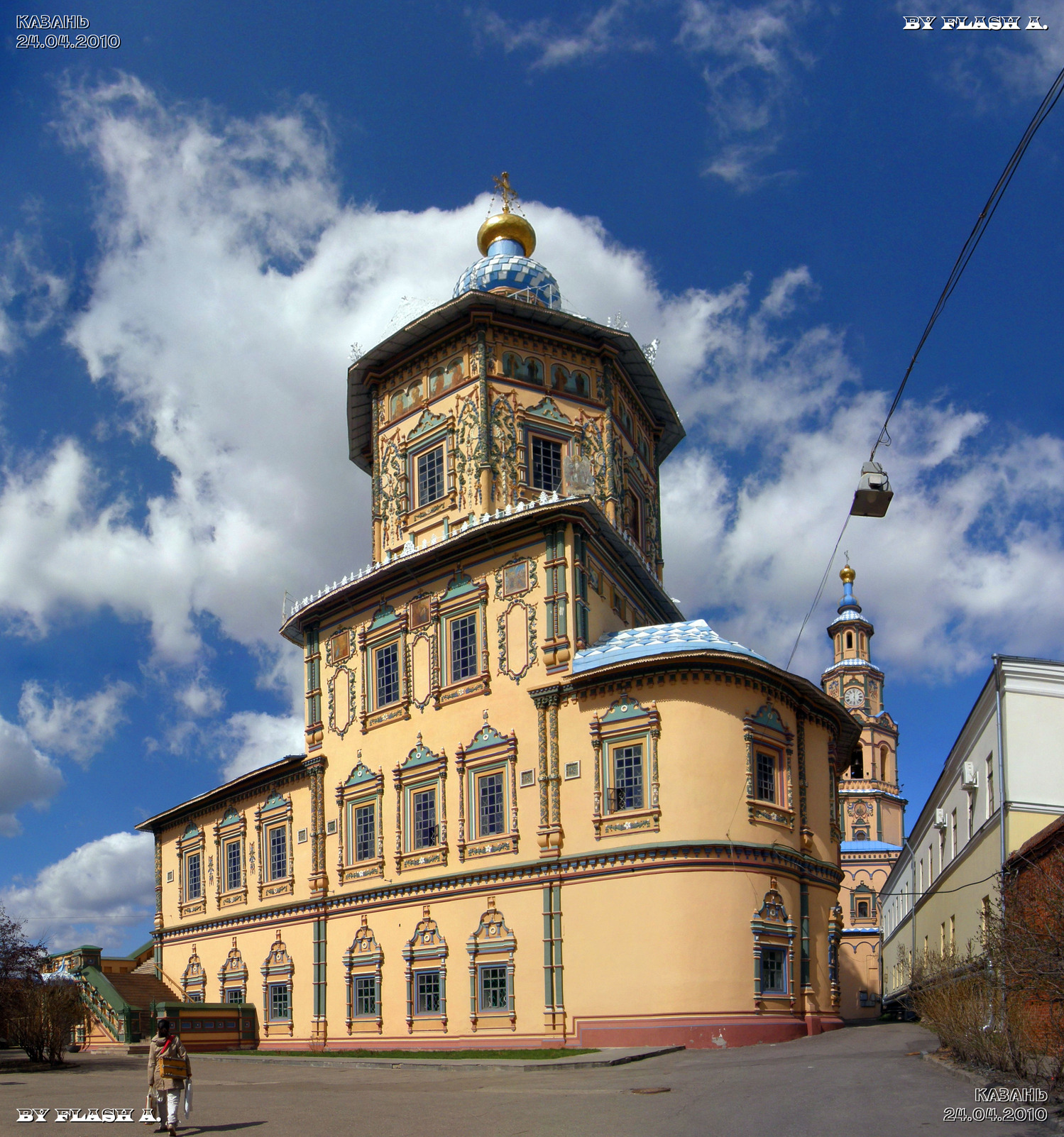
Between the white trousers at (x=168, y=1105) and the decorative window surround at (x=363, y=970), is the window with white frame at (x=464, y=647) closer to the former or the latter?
the decorative window surround at (x=363, y=970)

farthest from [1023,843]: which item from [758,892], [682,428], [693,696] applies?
[682,428]

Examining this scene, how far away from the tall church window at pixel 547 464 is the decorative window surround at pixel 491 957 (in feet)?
38.8

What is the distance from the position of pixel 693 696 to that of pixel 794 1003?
723 cm

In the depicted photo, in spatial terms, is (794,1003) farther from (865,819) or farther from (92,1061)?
(865,819)

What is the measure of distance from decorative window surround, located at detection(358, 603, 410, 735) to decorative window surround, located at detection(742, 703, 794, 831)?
9545 millimetres

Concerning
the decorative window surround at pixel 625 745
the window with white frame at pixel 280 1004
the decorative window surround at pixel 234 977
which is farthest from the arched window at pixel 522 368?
the decorative window surround at pixel 234 977

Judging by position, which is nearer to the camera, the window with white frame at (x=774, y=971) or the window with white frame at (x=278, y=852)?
the window with white frame at (x=774, y=971)

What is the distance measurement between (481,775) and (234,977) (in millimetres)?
13319

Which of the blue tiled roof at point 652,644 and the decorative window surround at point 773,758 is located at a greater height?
the blue tiled roof at point 652,644

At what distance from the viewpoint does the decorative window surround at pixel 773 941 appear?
25.0m

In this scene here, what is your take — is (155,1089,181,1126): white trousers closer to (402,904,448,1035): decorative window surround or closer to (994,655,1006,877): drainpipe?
(402,904,448,1035): decorative window surround

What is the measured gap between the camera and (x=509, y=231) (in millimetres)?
38312

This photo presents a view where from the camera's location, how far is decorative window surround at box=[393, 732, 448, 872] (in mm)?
29297

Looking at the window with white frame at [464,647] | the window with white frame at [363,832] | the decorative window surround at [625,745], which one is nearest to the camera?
the decorative window surround at [625,745]
